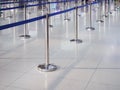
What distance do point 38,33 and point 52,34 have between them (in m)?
0.50

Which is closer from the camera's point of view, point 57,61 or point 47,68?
point 47,68

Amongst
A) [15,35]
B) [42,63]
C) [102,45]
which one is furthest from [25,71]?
[15,35]

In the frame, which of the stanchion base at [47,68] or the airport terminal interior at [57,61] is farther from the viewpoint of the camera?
the stanchion base at [47,68]

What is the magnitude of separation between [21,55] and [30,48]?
694 millimetres

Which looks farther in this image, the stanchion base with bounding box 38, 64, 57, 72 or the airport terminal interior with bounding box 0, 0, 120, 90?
→ the stanchion base with bounding box 38, 64, 57, 72

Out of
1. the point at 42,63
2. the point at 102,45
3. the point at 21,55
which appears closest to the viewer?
the point at 42,63

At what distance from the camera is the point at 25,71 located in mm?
4441

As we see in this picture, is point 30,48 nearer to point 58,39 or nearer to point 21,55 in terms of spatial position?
point 21,55

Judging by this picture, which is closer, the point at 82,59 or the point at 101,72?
the point at 101,72

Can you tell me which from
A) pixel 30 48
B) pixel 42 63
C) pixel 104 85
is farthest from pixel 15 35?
pixel 104 85

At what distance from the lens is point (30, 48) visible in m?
6.20

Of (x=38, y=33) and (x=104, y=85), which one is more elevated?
(x=38, y=33)

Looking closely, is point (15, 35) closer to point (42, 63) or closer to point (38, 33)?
point (38, 33)

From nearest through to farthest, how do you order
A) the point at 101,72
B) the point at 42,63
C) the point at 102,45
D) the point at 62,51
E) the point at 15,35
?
the point at 101,72
the point at 42,63
the point at 62,51
the point at 102,45
the point at 15,35
